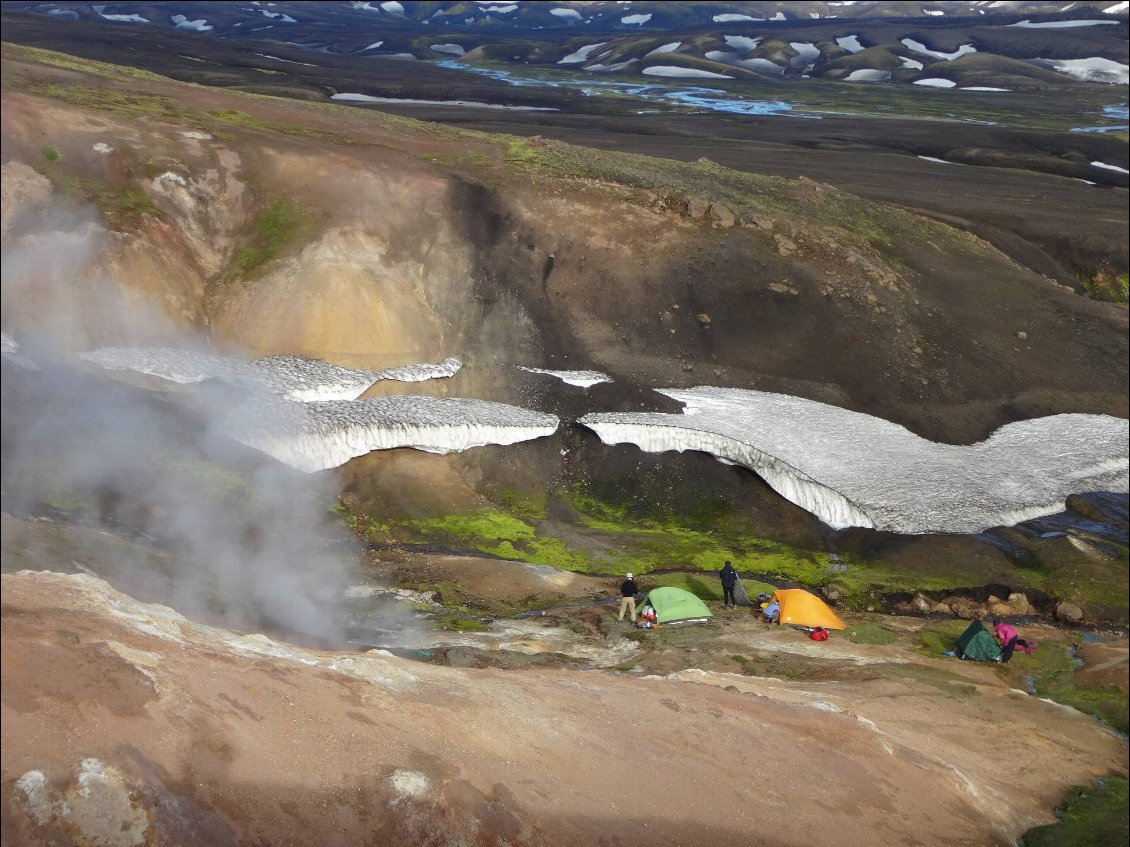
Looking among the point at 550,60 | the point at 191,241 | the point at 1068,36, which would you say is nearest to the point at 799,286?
the point at 191,241

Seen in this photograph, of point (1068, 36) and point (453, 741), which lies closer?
point (453, 741)

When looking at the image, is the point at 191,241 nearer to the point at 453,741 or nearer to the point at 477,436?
the point at 477,436

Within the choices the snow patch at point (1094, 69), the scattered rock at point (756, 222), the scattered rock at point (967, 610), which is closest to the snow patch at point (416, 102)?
the scattered rock at point (756, 222)

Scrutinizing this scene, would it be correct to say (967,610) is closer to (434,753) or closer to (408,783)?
(434,753)

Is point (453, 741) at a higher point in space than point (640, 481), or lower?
higher

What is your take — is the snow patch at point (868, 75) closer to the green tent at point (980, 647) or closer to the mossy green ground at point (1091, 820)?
the green tent at point (980, 647)

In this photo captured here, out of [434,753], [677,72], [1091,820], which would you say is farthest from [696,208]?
[677,72]

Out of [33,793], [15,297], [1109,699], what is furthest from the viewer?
[15,297]
